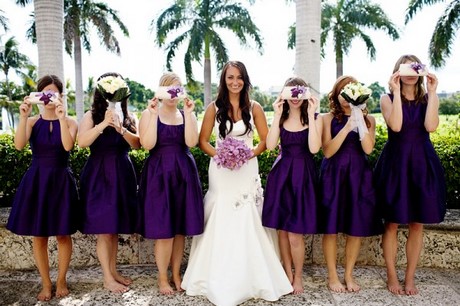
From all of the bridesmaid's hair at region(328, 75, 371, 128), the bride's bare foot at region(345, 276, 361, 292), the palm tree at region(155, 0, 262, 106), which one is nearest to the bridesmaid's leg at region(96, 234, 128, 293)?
the bride's bare foot at region(345, 276, 361, 292)

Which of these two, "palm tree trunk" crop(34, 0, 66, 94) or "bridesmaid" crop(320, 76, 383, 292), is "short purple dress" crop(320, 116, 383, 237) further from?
"palm tree trunk" crop(34, 0, 66, 94)

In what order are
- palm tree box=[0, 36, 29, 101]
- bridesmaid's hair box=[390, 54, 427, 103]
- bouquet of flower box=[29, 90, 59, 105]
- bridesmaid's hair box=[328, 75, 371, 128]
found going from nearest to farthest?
bouquet of flower box=[29, 90, 59, 105] → bridesmaid's hair box=[390, 54, 427, 103] → bridesmaid's hair box=[328, 75, 371, 128] → palm tree box=[0, 36, 29, 101]

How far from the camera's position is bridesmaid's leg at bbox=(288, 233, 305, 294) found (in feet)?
13.5

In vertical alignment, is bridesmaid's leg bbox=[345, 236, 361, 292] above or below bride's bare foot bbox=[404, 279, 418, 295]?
above

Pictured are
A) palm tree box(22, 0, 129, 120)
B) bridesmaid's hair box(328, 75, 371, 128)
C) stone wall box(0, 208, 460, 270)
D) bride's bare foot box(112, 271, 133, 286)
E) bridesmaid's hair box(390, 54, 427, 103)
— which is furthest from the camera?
palm tree box(22, 0, 129, 120)

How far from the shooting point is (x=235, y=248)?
402 cm

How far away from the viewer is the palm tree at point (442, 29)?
1980 centimetres

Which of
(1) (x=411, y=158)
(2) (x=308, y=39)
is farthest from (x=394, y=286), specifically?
(2) (x=308, y=39)

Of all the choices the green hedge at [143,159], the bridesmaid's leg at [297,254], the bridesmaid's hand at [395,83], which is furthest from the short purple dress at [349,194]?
the green hedge at [143,159]

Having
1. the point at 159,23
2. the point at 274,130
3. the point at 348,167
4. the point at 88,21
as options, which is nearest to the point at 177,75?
the point at 274,130

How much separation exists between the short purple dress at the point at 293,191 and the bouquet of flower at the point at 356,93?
1.76ft

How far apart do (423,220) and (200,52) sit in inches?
797

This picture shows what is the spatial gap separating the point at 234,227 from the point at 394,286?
5.48 ft

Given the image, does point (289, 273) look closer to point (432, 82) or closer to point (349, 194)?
point (349, 194)
